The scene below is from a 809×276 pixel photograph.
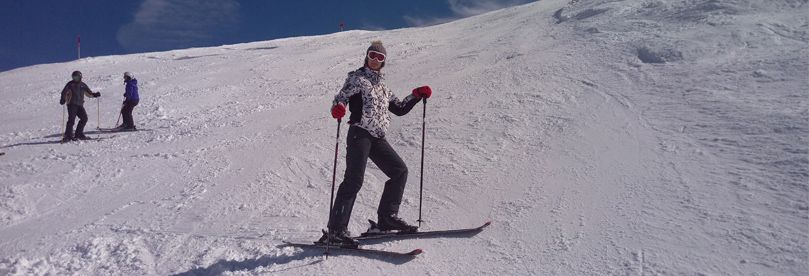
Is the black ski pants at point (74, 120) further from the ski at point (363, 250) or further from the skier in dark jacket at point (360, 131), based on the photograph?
the skier in dark jacket at point (360, 131)

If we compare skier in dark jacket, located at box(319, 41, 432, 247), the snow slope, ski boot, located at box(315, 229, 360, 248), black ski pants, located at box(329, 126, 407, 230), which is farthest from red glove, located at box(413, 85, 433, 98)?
ski boot, located at box(315, 229, 360, 248)

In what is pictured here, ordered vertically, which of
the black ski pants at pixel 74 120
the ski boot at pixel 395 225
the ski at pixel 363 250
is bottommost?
the ski at pixel 363 250

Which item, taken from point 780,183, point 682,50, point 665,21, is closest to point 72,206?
point 780,183


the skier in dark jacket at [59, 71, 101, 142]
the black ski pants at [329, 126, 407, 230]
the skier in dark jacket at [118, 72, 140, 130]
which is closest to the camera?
the black ski pants at [329, 126, 407, 230]

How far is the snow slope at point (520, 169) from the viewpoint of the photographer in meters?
4.80

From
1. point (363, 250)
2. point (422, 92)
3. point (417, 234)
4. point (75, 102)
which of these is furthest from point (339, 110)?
point (75, 102)

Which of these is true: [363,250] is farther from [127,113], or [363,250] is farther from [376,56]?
[127,113]

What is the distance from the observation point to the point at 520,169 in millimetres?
6953

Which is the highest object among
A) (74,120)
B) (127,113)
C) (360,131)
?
(127,113)

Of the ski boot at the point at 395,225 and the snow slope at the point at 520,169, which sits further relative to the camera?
the ski boot at the point at 395,225

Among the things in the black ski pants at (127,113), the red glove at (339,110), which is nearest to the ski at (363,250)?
the red glove at (339,110)

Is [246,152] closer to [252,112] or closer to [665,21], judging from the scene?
[252,112]

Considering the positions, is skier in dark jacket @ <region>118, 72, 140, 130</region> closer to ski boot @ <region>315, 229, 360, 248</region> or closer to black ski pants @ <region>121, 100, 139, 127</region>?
black ski pants @ <region>121, 100, 139, 127</region>

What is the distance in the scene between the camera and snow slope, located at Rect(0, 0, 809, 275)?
4805mm
